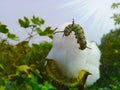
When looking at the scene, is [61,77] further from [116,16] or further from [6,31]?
[116,16]

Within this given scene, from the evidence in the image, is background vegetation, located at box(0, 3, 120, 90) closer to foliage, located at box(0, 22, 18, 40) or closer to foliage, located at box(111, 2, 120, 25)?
foliage, located at box(0, 22, 18, 40)

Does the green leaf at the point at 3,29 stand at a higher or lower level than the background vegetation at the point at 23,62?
higher

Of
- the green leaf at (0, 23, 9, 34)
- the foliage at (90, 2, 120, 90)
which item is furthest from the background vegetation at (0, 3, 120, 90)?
the foliage at (90, 2, 120, 90)

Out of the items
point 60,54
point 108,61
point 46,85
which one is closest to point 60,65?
point 60,54

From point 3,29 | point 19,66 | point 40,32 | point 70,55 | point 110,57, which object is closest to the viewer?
point 3,29

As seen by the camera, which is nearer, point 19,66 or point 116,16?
point 19,66

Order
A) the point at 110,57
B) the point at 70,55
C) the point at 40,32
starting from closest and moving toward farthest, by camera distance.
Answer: the point at 40,32, the point at 70,55, the point at 110,57

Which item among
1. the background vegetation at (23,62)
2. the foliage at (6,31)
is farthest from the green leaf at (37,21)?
the foliage at (6,31)

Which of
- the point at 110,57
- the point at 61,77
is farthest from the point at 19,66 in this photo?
the point at 110,57

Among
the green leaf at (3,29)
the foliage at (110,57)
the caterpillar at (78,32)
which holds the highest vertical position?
the green leaf at (3,29)

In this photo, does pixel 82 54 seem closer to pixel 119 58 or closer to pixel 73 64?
pixel 73 64

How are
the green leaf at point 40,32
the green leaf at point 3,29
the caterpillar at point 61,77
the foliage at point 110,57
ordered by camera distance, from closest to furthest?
the green leaf at point 3,29
the green leaf at point 40,32
the caterpillar at point 61,77
the foliage at point 110,57

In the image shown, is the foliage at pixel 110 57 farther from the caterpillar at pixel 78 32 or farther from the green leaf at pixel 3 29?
the green leaf at pixel 3 29
